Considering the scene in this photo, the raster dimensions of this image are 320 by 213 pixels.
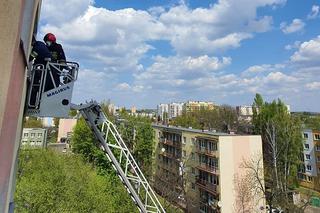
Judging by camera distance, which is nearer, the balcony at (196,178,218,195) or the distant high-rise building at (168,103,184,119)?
the balcony at (196,178,218,195)

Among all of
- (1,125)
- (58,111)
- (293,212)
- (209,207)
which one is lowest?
(209,207)

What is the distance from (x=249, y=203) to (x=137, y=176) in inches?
956

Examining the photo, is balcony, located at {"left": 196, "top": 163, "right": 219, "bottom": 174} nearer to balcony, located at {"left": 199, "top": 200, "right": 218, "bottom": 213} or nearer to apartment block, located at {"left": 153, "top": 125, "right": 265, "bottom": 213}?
apartment block, located at {"left": 153, "top": 125, "right": 265, "bottom": 213}

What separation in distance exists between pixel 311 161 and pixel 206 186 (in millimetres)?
20959

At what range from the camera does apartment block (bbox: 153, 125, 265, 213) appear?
28688 millimetres

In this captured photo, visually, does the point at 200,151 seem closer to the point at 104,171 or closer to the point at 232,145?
the point at 232,145

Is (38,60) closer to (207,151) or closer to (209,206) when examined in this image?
Result: (207,151)

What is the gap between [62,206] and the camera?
659 inches

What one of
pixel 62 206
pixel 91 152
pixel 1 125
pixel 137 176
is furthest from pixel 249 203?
pixel 1 125

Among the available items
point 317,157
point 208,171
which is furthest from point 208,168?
point 317,157

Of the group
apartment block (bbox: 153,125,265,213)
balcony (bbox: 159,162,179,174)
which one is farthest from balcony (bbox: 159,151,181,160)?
balcony (bbox: 159,162,179,174)

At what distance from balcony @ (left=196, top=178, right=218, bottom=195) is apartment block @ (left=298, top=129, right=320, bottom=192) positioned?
18686 millimetres

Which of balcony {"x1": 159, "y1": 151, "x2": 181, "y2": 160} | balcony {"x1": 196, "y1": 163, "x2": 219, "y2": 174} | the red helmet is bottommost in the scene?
balcony {"x1": 196, "y1": 163, "x2": 219, "y2": 174}

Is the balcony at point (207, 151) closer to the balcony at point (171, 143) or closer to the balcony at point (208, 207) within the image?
the balcony at point (208, 207)
